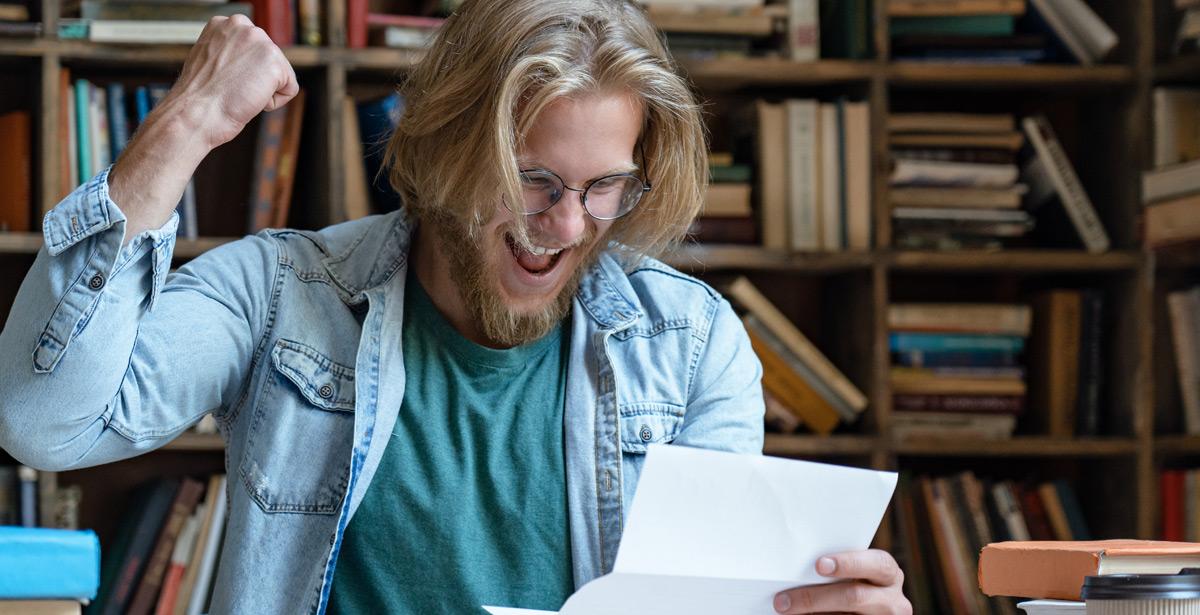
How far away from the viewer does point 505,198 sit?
1.29m

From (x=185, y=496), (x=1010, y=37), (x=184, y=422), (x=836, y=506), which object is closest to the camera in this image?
(x=836, y=506)

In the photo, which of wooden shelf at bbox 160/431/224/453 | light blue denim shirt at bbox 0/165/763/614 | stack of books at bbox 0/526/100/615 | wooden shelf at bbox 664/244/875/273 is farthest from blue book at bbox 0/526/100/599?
wooden shelf at bbox 664/244/875/273

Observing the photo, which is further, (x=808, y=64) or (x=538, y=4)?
(x=808, y=64)

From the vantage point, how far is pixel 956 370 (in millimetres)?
2498

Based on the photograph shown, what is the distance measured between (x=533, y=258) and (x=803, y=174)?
3.89 ft

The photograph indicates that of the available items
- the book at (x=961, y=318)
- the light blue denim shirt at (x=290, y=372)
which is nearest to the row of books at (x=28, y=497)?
the light blue denim shirt at (x=290, y=372)

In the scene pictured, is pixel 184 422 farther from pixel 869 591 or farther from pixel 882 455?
pixel 882 455

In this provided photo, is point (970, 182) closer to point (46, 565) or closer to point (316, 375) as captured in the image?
point (316, 375)

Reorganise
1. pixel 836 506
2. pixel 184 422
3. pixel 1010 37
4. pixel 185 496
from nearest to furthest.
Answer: pixel 836 506, pixel 184 422, pixel 185 496, pixel 1010 37

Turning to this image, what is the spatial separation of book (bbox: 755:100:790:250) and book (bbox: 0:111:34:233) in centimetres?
138

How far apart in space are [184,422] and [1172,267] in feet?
6.89

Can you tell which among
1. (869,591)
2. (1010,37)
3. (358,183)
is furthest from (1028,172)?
(869,591)

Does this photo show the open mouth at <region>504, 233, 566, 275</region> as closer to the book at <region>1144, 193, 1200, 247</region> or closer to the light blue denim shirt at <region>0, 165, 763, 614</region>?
the light blue denim shirt at <region>0, 165, 763, 614</region>

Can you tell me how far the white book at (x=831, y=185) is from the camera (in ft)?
8.04
